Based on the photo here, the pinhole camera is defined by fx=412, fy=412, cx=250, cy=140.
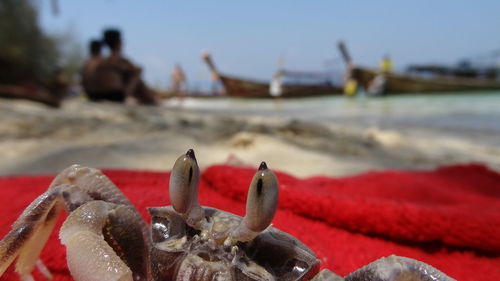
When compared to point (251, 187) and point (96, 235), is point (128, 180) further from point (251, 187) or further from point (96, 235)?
point (251, 187)

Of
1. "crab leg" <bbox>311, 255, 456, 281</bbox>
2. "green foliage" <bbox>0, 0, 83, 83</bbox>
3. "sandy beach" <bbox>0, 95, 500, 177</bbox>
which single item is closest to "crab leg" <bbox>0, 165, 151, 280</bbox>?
"crab leg" <bbox>311, 255, 456, 281</bbox>

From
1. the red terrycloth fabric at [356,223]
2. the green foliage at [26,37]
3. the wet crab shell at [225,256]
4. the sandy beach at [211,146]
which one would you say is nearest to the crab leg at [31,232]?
the red terrycloth fabric at [356,223]

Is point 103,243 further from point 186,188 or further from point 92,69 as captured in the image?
point 92,69

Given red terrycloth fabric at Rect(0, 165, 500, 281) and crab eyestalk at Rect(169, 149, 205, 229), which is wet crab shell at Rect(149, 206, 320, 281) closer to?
crab eyestalk at Rect(169, 149, 205, 229)

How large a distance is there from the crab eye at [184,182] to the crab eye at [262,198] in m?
0.13

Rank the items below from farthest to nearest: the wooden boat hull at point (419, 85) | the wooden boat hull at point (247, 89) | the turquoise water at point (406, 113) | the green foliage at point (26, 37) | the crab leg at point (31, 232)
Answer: the green foliage at point (26, 37), the wooden boat hull at point (247, 89), the wooden boat hull at point (419, 85), the turquoise water at point (406, 113), the crab leg at point (31, 232)

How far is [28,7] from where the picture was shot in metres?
29.0

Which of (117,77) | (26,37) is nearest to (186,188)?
(117,77)

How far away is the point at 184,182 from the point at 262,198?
168 mm

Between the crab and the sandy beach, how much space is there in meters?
1.18

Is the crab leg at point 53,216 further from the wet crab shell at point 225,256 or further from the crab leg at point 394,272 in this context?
the crab leg at point 394,272

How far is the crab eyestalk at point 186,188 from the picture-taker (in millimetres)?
833

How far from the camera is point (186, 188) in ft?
2.77

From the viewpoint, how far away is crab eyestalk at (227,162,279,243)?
2.56 feet
